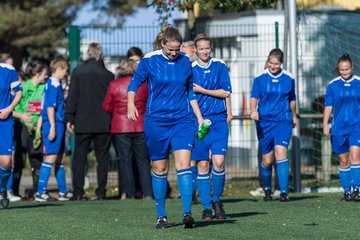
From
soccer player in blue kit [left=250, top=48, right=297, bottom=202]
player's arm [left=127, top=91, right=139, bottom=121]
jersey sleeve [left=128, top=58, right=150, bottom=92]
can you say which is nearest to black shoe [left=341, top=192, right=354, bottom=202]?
soccer player in blue kit [left=250, top=48, right=297, bottom=202]

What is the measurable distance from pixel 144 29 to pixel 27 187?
385 cm

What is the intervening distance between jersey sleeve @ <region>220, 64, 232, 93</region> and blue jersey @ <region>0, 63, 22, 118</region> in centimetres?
271

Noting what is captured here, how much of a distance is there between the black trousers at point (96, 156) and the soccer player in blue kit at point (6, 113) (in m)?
3.41

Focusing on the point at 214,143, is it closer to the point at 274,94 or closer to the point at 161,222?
the point at 161,222

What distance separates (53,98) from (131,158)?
5.12 ft

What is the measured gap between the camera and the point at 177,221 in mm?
14539

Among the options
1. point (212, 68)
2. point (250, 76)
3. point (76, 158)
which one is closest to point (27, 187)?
point (76, 158)

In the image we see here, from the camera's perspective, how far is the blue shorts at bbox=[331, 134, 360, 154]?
57.8 ft

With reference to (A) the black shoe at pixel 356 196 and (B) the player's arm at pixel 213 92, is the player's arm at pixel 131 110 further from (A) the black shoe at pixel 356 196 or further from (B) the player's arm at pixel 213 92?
(A) the black shoe at pixel 356 196

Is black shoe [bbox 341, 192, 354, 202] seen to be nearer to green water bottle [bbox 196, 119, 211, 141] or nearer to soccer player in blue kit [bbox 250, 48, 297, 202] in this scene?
soccer player in blue kit [bbox 250, 48, 297, 202]

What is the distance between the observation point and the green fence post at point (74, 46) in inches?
826

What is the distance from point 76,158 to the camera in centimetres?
1991

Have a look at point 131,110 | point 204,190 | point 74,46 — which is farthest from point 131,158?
point 131,110

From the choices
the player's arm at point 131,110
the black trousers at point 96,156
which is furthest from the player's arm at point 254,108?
the player's arm at point 131,110
